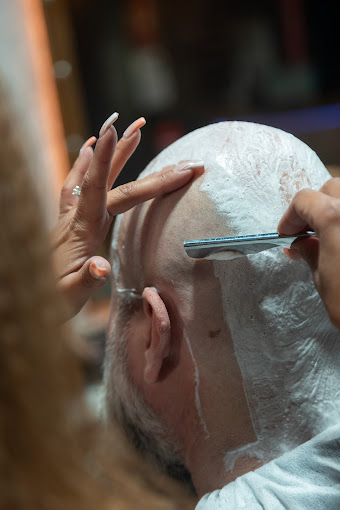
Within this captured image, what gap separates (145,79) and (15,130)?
2513 millimetres

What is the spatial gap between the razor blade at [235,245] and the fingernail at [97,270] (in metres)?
0.13

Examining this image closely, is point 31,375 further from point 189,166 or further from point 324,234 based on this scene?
point 189,166

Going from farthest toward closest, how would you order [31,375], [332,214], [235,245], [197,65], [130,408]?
[197,65]
[130,408]
[235,245]
[332,214]
[31,375]

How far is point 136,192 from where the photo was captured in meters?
0.90

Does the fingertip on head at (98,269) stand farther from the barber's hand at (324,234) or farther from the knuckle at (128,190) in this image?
the barber's hand at (324,234)

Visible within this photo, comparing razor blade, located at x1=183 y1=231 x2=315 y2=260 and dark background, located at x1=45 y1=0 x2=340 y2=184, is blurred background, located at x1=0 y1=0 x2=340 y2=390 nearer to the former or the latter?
dark background, located at x1=45 y1=0 x2=340 y2=184

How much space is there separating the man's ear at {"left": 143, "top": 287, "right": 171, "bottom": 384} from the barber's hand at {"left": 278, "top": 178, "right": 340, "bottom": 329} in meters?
0.27

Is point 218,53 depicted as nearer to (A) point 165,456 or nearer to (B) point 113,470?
(A) point 165,456

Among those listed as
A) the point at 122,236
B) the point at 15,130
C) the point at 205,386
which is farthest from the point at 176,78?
the point at 15,130

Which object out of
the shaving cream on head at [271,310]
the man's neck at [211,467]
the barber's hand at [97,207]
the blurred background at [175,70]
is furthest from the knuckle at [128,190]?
the blurred background at [175,70]

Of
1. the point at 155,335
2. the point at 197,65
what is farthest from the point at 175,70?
the point at 155,335

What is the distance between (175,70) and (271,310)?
86.2 inches

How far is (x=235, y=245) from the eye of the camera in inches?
31.1

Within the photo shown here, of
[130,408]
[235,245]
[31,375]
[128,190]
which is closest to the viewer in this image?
[31,375]
